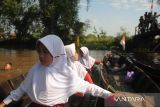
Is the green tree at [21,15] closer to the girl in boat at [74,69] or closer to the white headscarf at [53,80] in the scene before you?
Result: the girl in boat at [74,69]

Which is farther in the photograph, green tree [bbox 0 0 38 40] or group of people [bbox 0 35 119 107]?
green tree [bbox 0 0 38 40]

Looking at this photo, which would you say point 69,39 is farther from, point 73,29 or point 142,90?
point 142,90

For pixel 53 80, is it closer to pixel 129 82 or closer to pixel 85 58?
pixel 85 58

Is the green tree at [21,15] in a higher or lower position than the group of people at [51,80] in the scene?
lower

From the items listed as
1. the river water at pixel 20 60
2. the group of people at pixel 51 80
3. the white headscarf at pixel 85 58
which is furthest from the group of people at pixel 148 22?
the group of people at pixel 51 80

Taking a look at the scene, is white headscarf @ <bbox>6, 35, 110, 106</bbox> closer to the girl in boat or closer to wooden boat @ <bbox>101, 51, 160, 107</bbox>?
the girl in boat

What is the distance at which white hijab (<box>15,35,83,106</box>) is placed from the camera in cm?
391

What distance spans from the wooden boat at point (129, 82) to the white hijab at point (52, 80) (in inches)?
34.7

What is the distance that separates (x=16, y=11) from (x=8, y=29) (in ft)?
12.6

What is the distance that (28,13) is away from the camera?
179 feet

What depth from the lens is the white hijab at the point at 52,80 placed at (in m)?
3.91

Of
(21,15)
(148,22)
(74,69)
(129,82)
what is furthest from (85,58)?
(21,15)

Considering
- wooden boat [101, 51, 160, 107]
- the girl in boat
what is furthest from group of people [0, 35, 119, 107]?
wooden boat [101, 51, 160, 107]

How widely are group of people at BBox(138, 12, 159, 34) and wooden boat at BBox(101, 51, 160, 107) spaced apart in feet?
27.4
